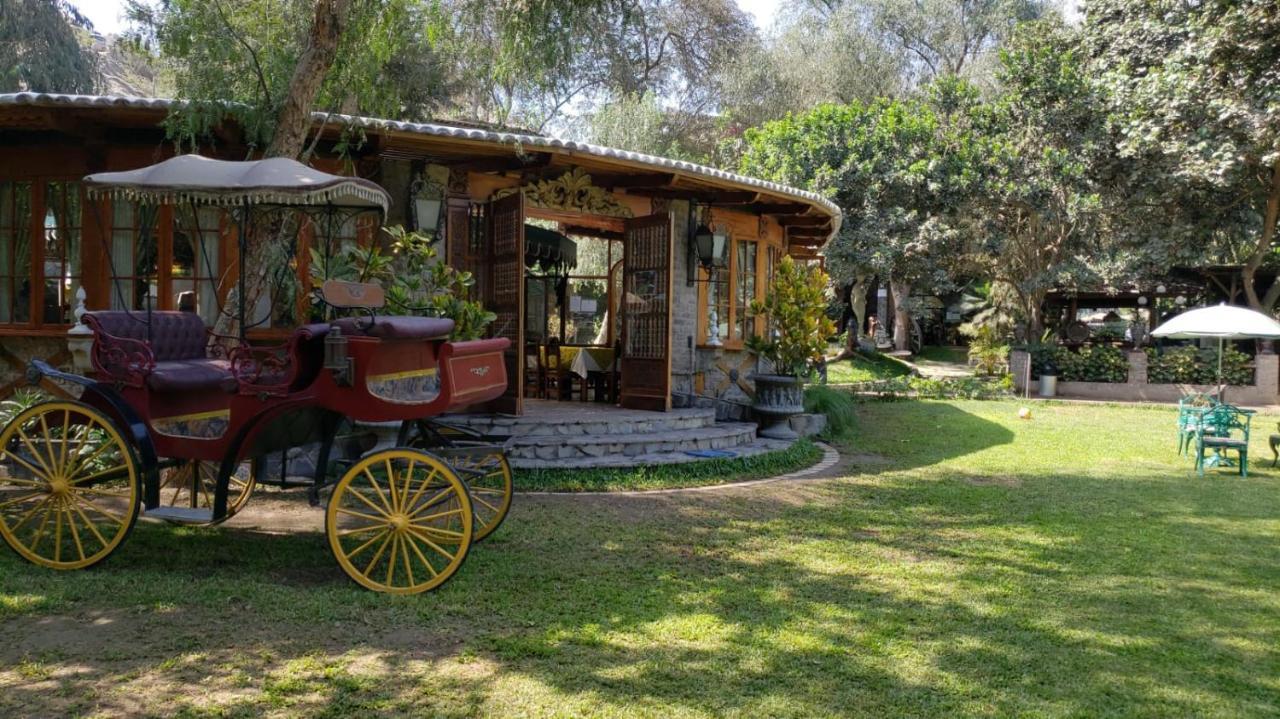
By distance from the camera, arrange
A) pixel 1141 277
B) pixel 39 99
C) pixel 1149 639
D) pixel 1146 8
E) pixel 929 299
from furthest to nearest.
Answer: pixel 929 299 < pixel 1141 277 < pixel 1146 8 < pixel 39 99 < pixel 1149 639

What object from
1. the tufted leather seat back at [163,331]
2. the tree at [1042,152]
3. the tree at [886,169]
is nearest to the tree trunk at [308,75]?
the tufted leather seat back at [163,331]

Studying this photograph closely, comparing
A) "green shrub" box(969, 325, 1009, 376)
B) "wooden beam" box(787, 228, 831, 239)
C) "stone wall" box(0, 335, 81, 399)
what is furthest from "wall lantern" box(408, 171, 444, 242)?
"green shrub" box(969, 325, 1009, 376)

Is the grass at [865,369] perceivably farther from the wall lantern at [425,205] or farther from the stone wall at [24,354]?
the stone wall at [24,354]

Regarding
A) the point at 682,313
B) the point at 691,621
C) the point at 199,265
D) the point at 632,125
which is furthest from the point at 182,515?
the point at 632,125

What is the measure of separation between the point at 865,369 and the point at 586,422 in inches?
608

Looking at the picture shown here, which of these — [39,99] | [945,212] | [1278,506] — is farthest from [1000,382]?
[39,99]

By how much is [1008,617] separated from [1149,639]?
1.87 ft

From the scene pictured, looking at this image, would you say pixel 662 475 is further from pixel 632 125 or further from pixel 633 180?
pixel 632 125

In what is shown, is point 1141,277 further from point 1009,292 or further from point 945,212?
point 945,212

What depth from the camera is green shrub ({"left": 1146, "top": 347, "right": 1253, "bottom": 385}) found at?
1725cm

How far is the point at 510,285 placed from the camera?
838cm

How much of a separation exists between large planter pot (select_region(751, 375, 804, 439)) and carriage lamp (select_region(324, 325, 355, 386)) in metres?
6.27

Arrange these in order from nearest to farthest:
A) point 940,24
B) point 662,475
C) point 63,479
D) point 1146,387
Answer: point 63,479 → point 662,475 → point 1146,387 → point 940,24

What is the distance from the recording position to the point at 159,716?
110 inches
